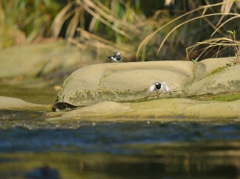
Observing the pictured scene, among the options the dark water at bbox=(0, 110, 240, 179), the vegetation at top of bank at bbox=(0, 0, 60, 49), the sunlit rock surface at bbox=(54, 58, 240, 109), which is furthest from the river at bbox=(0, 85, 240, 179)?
the vegetation at top of bank at bbox=(0, 0, 60, 49)

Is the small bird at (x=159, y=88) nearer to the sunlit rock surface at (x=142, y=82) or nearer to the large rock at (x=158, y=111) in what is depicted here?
the sunlit rock surface at (x=142, y=82)

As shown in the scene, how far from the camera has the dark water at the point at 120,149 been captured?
19.8 ft

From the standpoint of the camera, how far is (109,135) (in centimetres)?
787

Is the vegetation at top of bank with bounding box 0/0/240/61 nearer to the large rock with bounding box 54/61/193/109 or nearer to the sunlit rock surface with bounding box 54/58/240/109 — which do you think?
the sunlit rock surface with bounding box 54/58/240/109

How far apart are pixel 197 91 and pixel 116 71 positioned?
4.25 ft

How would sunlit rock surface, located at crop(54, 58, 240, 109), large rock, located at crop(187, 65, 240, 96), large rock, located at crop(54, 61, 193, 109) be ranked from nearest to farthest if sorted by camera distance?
large rock, located at crop(187, 65, 240, 96), sunlit rock surface, located at crop(54, 58, 240, 109), large rock, located at crop(54, 61, 193, 109)

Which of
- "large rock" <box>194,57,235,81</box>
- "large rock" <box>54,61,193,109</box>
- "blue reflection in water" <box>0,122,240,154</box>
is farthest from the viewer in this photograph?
"large rock" <box>194,57,235,81</box>

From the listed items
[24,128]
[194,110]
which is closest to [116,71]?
[194,110]

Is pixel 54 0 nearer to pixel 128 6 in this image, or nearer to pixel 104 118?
pixel 128 6

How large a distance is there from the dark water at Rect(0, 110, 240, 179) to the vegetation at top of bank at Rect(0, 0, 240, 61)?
14.2ft

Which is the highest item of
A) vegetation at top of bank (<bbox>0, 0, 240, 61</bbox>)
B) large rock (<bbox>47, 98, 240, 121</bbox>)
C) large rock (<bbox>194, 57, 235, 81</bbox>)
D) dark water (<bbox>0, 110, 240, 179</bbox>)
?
vegetation at top of bank (<bbox>0, 0, 240, 61</bbox>)

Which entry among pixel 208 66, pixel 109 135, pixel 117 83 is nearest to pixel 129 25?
pixel 208 66

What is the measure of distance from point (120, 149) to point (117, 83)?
3.15 metres

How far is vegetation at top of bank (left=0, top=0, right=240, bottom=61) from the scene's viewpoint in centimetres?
1394
